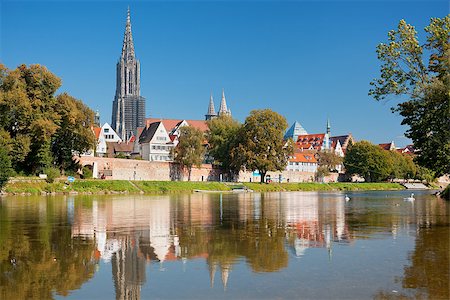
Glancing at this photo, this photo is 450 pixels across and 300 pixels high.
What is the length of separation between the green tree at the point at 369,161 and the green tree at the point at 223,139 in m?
36.0

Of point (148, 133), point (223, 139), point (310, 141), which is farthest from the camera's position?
point (310, 141)

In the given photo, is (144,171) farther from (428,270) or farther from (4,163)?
(428,270)

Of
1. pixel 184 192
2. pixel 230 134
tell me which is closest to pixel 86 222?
pixel 184 192

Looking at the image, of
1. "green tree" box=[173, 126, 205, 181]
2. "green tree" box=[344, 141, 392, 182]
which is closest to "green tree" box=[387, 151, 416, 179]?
"green tree" box=[344, 141, 392, 182]

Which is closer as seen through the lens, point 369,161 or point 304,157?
point 369,161

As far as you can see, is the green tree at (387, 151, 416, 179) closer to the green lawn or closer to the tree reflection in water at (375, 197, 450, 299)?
the green lawn

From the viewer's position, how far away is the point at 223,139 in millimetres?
100688

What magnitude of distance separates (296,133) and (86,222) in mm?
158721

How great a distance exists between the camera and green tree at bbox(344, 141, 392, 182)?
121250mm

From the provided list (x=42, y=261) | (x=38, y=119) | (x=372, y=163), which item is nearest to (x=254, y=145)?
(x=38, y=119)

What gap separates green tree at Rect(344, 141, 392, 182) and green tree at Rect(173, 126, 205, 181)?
1878 inches

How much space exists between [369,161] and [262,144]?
1668 inches

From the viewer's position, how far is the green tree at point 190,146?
302 ft

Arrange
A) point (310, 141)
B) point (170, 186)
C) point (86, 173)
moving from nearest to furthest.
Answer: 1. point (170, 186)
2. point (86, 173)
3. point (310, 141)
